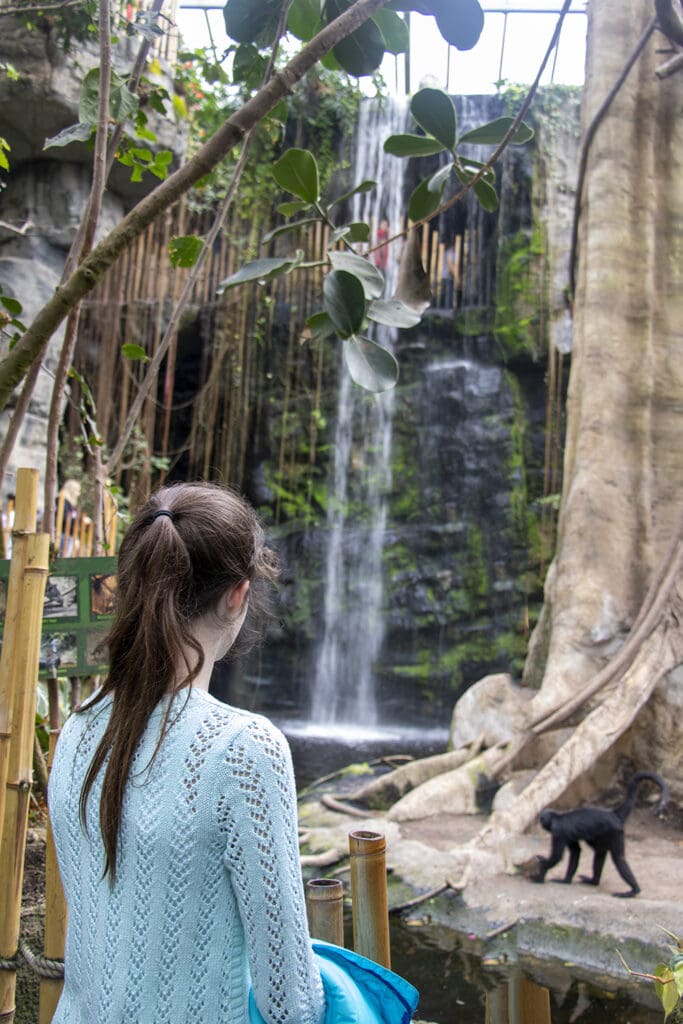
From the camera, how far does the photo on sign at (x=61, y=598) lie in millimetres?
2068

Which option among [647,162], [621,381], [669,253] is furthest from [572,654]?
[647,162]

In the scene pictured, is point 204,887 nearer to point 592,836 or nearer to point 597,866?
point 592,836

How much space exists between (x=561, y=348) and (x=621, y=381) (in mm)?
6528

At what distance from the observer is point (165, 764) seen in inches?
43.5

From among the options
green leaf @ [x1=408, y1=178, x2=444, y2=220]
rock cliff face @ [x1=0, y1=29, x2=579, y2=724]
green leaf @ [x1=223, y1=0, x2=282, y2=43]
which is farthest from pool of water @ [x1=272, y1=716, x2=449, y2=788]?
green leaf @ [x1=223, y1=0, x2=282, y2=43]

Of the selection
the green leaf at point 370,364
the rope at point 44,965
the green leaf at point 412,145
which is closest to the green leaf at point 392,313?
the green leaf at point 370,364

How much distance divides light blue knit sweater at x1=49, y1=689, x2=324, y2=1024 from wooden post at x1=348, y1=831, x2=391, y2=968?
0.69 meters

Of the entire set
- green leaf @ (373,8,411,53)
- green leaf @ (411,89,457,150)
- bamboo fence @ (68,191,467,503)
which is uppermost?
bamboo fence @ (68,191,467,503)

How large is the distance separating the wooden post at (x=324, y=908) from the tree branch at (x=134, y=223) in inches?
45.1

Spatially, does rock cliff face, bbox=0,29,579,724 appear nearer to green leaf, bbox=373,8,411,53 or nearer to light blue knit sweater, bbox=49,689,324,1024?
green leaf, bbox=373,8,411,53

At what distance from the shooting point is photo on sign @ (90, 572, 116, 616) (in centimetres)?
208

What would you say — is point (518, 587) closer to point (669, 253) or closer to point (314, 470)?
point (314, 470)

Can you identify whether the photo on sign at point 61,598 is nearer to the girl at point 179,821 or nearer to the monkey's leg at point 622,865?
the girl at point 179,821

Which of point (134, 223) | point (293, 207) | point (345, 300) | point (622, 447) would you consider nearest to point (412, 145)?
point (293, 207)
